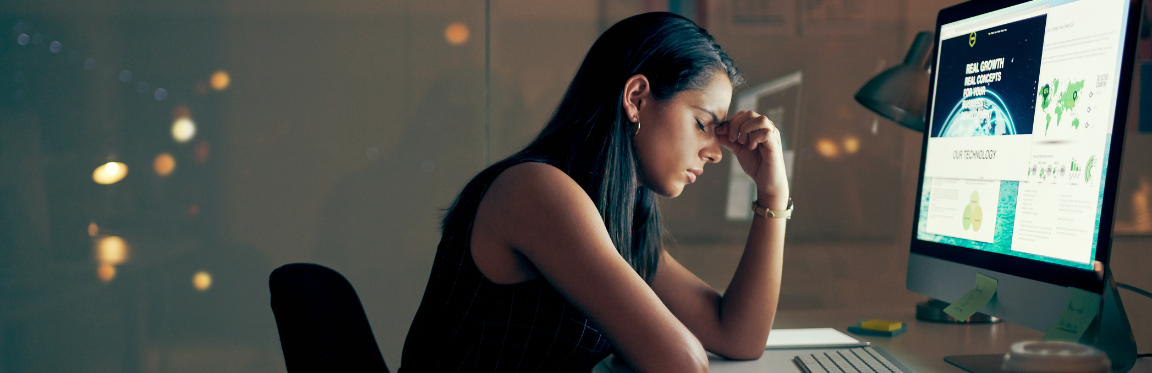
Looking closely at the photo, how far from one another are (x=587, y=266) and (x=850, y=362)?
1.23ft

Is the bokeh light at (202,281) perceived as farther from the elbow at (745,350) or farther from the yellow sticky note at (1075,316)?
the yellow sticky note at (1075,316)

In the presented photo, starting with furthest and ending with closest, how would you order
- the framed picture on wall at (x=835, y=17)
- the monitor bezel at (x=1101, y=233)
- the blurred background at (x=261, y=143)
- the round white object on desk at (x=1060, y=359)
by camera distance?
1. the framed picture on wall at (x=835, y=17)
2. the blurred background at (x=261, y=143)
3. the monitor bezel at (x=1101, y=233)
4. the round white object on desk at (x=1060, y=359)

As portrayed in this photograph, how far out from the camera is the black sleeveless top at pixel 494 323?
976 mm

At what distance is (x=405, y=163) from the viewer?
1785 mm

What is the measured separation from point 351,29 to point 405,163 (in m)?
0.37

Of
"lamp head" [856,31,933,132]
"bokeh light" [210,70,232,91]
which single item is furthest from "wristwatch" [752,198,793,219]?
"bokeh light" [210,70,232,91]

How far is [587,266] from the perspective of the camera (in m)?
0.88

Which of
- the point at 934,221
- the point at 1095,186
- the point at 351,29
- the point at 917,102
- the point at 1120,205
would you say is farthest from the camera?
the point at 1120,205

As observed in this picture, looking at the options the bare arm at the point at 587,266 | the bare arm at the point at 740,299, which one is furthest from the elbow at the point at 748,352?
the bare arm at the point at 587,266

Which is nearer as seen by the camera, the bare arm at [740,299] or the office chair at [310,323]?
the office chair at [310,323]

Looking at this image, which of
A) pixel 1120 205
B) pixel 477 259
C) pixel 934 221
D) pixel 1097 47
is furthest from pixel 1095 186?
pixel 1120 205

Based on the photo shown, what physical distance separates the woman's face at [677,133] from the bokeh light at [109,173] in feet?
4.53

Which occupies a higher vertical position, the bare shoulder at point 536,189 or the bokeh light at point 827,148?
the bokeh light at point 827,148

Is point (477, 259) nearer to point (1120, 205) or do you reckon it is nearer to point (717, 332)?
point (717, 332)
